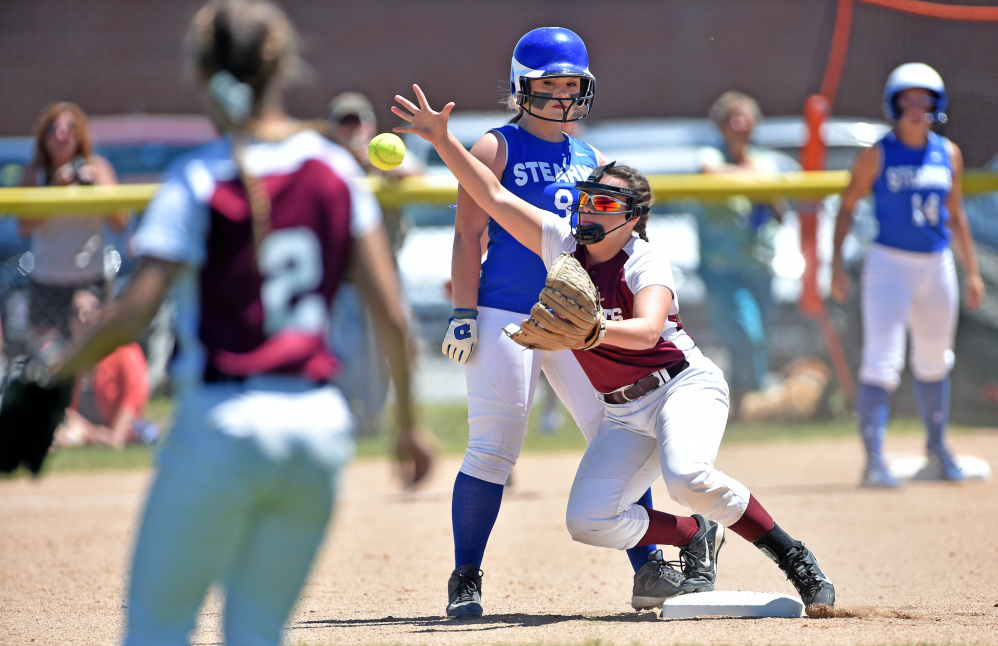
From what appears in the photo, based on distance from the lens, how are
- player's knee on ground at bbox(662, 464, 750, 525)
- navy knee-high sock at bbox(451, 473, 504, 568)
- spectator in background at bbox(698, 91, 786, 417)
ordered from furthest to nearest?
spectator in background at bbox(698, 91, 786, 417), navy knee-high sock at bbox(451, 473, 504, 568), player's knee on ground at bbox(662, 464, 750, 525)

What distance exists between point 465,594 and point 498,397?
26.8 inches

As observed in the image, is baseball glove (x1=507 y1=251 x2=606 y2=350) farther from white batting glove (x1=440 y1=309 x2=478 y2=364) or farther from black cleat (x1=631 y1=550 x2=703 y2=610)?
black cleat (x1=631 y1=550 x2=703 y2=610)

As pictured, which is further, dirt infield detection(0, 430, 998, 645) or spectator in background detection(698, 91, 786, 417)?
spectator in background detection(698, 91, 786, 417)

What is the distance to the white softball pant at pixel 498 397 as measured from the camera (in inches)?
154

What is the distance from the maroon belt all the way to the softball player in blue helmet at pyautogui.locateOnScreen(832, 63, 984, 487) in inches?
137

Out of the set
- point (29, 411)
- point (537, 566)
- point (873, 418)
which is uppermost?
point (29, 411)

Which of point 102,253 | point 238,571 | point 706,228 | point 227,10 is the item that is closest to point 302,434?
point 238,571

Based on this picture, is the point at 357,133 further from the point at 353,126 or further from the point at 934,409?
the point at 934,409

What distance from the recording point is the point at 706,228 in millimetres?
8734

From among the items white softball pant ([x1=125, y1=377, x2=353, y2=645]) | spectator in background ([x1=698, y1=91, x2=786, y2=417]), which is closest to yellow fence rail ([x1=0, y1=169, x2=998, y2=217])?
spectator in background ([x1=698, y1=91, x2=786, y2=417])

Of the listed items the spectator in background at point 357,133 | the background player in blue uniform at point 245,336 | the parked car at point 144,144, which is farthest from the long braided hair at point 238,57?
the parked car at point 144,144

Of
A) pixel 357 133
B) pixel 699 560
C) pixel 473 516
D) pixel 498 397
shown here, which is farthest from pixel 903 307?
pixel 473 516

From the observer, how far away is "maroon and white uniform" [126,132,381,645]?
214cm

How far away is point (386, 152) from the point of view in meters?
4.26
